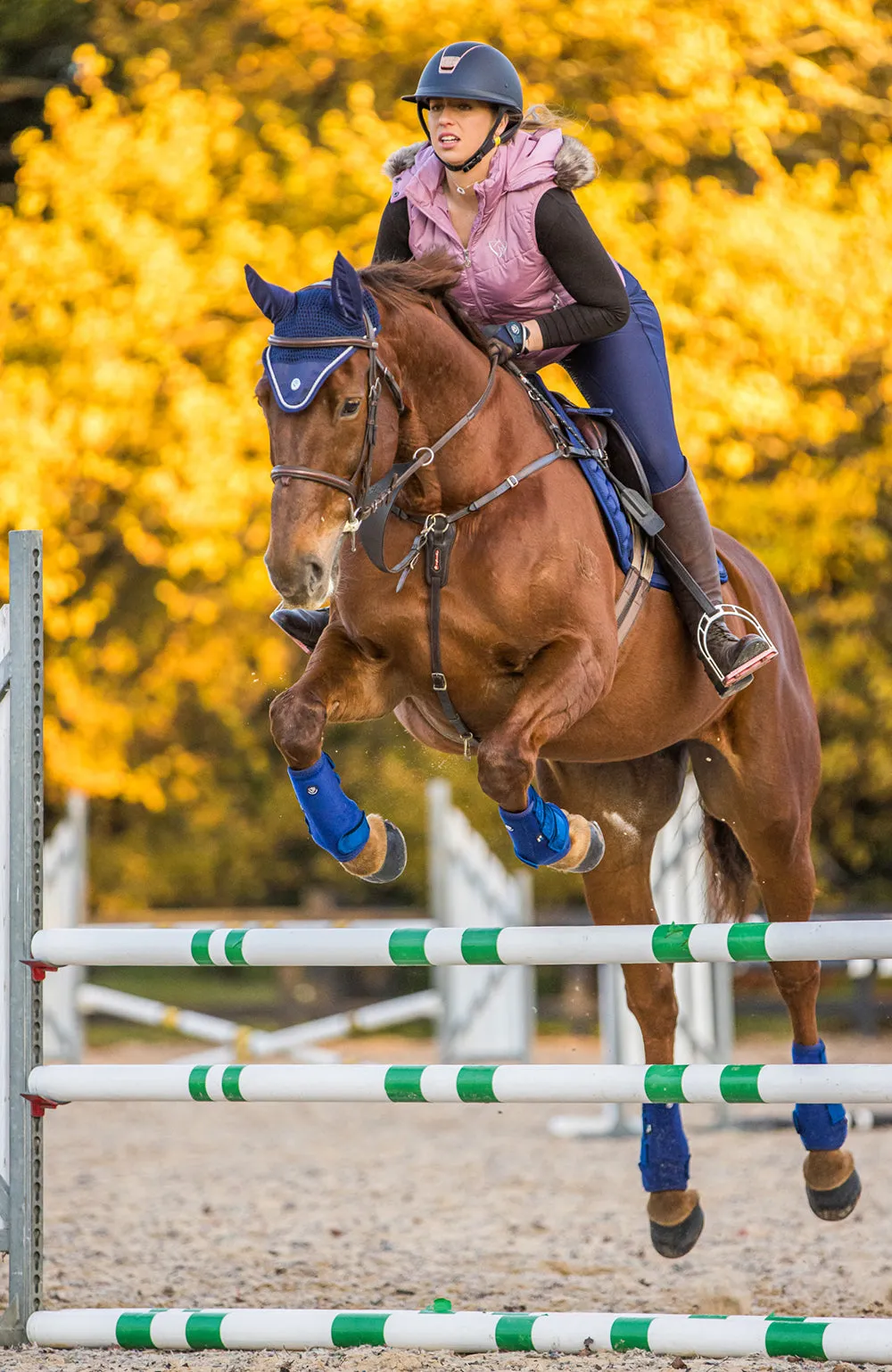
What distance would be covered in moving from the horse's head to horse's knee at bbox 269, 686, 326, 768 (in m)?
0.42

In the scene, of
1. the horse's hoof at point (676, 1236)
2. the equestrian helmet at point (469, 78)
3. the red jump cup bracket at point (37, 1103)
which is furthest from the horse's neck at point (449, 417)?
the horse's hoof at point (676, 1236)

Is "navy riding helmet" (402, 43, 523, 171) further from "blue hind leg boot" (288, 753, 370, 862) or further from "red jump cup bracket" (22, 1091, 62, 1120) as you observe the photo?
"red jump cup bracket" (22, 1091, 62, 1120)

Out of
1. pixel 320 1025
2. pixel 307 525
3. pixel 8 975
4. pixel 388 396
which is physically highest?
pixel 388 396

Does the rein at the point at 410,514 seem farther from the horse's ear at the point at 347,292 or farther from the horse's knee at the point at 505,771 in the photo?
the horse's knee at the point at 505,771

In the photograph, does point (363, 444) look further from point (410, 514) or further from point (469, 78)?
point (469, 78)

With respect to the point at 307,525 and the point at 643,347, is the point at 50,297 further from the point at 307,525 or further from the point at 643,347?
the point at 307,525

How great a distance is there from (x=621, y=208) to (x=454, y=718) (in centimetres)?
752

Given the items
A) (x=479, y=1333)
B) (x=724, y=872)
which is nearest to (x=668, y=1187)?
(x=724, y=872)

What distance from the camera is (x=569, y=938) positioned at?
3.52 metres

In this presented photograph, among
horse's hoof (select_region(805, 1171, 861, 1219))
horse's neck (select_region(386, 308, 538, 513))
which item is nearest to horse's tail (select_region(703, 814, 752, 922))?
horse's hoof (select_region(805, 1171, 861, 1219))

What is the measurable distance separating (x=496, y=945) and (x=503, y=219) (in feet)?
5.43

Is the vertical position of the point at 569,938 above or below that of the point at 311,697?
below

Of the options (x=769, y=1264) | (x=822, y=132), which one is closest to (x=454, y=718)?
(x=769, y=1264)

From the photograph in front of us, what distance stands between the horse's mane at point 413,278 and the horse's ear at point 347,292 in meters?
0.26
